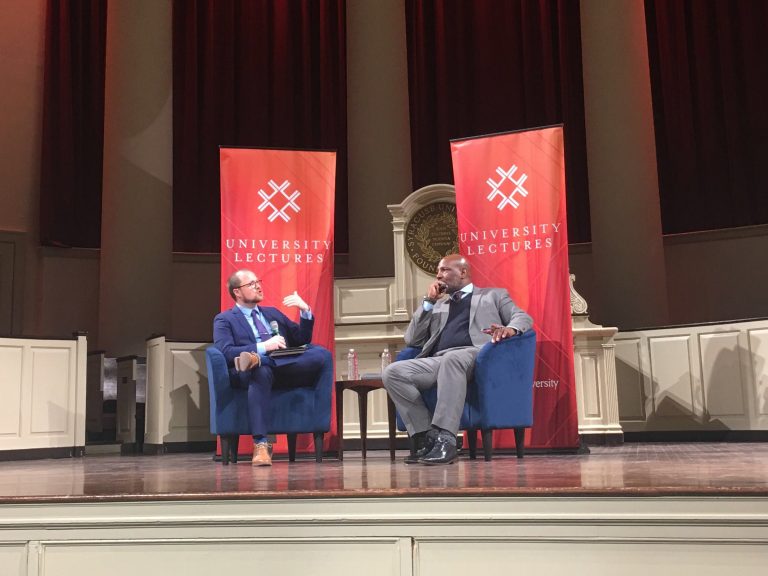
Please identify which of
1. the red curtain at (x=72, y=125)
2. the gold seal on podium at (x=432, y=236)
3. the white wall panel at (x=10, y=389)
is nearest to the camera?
the white wall panel at (x=10, y=389)

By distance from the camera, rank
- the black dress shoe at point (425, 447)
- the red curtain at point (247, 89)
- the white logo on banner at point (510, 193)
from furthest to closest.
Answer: the red curtain at point (247, 89), the white logo on banner at point (510, 193), the black dress shoe at point (425, 447)

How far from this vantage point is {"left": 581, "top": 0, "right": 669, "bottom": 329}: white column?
27.4ft

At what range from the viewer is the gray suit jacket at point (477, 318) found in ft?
16.0

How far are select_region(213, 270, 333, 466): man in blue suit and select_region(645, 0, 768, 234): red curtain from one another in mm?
5864

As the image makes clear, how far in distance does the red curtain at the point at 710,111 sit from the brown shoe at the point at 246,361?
635 centimetres

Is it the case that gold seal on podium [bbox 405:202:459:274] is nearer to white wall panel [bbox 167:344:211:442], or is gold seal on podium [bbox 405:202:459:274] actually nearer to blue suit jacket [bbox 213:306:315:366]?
white wall panel [bbox 167:344:211:442]

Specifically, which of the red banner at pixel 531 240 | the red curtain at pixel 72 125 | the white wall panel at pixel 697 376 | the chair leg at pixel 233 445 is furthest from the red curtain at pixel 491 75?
the chair leg at pixel 233 445

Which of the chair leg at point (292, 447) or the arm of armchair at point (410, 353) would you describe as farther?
the chair leg at point (292, 447)

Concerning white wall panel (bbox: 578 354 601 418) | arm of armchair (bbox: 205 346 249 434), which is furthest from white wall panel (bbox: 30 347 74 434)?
white wall panel (bbox: 578 354 601 418)

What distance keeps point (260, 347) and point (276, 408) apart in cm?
42

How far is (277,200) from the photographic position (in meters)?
5.94

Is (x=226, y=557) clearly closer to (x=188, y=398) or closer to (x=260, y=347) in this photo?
(x=260, y=347)

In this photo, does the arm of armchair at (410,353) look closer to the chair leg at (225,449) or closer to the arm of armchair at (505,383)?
the arm of armchair at (505,383)

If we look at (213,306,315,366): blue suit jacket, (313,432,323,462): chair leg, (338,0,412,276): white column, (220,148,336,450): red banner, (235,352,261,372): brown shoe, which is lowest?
(313,432,323,462): chair leg
